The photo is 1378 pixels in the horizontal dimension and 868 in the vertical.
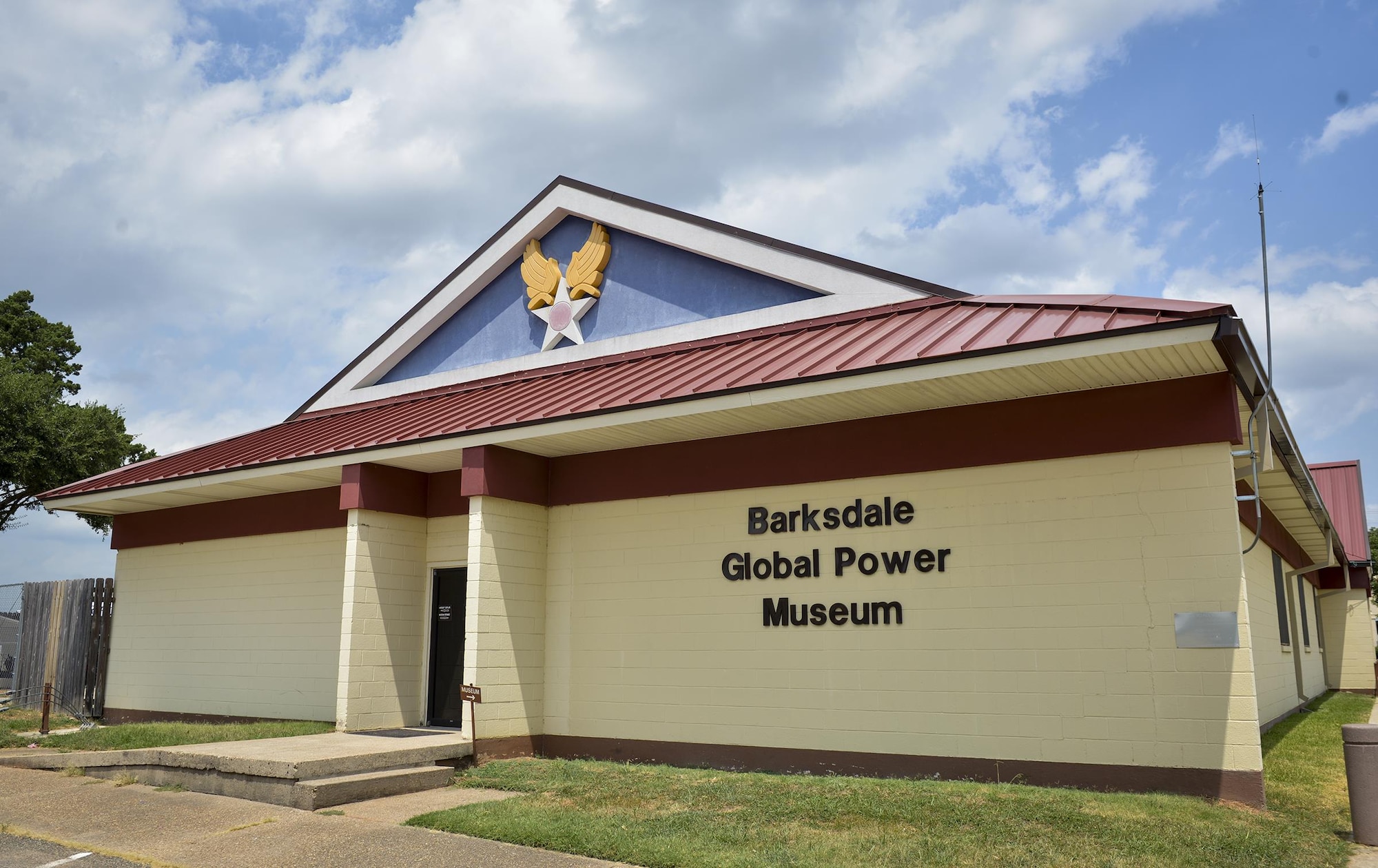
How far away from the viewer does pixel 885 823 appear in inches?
295

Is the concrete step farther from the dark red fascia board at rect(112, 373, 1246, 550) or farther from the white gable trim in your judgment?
the white gable trim

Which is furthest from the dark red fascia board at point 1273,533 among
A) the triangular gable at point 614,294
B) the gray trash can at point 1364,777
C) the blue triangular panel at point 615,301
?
the blue triangular panel at point 615,301

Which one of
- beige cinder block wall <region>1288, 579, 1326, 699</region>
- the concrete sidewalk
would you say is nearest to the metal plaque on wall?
the concrete sidewalk

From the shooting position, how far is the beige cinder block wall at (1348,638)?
88.9 ft

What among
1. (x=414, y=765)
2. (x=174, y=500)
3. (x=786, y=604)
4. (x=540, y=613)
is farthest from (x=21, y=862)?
(x=174, y=500)

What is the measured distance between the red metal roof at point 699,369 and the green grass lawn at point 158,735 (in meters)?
3.41

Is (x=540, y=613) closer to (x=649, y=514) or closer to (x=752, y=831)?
(x=649, y=514)

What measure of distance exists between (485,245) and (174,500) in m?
6.39

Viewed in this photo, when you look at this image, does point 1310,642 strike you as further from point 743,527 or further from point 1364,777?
point 1364,777

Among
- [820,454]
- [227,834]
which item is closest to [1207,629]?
[820,454]

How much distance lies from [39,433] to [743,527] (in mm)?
25851

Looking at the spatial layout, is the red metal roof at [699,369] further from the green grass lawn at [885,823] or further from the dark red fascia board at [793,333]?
the green grass lawn at [885,823]

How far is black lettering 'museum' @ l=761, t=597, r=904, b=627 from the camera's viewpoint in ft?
33.5

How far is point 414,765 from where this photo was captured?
10.1 metres
